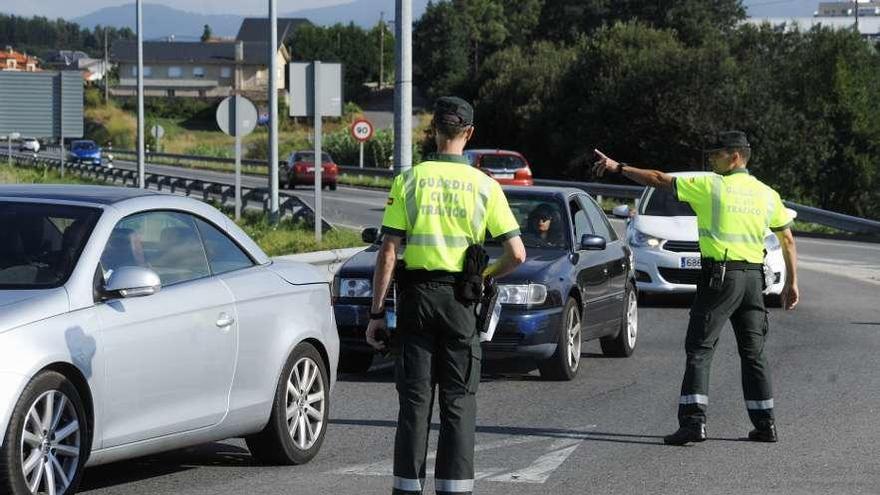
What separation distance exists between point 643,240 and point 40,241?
477 inches

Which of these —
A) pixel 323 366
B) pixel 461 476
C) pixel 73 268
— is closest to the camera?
pixel 461 476

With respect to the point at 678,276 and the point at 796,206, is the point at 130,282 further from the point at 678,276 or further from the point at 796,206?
the point at 796,206

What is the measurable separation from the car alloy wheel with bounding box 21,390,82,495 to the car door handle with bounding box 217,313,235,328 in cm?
116

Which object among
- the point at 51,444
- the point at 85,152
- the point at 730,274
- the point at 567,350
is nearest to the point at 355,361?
the point at 567,350

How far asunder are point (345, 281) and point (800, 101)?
172 ft

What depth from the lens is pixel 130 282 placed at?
7.09 metres

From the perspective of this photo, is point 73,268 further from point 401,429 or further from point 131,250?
point 401,429

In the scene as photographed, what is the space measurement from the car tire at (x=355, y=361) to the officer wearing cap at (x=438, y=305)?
6.12 metres

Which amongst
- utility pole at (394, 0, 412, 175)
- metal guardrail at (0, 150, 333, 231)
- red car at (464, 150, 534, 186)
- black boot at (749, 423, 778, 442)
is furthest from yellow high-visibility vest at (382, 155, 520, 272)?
red car at (464, 150, 534, 186)

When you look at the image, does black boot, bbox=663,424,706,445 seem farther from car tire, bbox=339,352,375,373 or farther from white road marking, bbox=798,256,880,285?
white road marking, bbox=798,256,880,285

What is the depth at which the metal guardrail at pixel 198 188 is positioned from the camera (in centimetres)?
3048

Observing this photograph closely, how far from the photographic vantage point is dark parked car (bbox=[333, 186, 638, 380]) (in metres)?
12.0

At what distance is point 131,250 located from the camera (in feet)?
25.2

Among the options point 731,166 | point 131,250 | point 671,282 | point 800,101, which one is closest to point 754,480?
point 731,166
